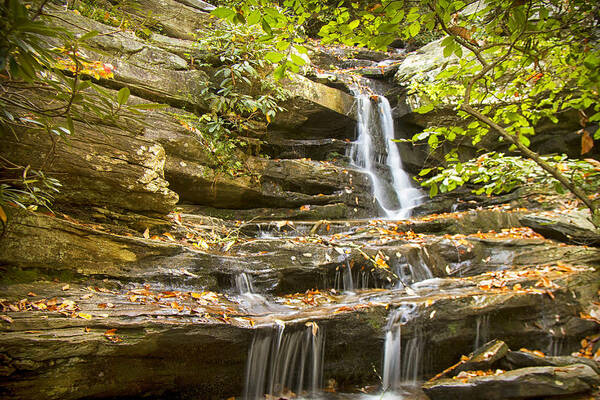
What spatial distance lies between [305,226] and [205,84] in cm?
409

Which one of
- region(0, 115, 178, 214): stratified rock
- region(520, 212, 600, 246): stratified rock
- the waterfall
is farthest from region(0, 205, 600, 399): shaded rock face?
the waterfall

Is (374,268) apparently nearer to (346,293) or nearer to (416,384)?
(346,293)

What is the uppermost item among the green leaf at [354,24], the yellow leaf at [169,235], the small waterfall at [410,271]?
the green leaf at [354,24]

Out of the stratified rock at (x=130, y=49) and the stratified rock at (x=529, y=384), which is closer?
the stratified rock at (x=529, y=384)

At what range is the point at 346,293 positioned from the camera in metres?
4.88

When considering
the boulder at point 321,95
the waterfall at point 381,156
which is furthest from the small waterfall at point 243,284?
the boulder at point 321,95

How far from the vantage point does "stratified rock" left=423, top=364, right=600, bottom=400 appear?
3088 millimetres

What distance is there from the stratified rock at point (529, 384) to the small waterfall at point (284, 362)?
1.45 metres

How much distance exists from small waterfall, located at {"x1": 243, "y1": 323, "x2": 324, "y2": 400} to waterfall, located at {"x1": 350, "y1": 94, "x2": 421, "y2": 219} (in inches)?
235

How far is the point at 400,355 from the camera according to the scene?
4023 mm

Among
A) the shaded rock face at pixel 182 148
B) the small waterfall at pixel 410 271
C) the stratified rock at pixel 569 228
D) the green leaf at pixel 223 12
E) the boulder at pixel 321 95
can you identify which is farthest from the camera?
the boulder at pixel 321 95

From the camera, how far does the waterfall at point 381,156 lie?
9.45 m

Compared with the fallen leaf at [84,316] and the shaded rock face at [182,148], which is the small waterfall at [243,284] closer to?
the shaded rock face at [182,148]

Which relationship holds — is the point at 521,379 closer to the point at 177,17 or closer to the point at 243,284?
the point at 243,284
